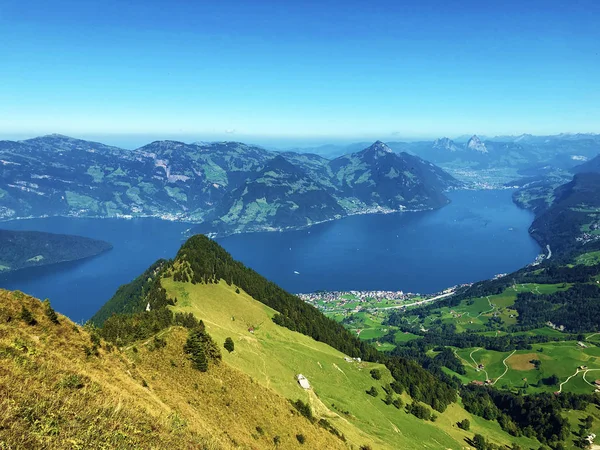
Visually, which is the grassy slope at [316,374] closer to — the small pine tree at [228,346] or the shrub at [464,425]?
the small pine tree at [228,346]

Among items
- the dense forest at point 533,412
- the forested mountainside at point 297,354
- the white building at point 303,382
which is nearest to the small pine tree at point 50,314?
the forested mountainside at point 297,354

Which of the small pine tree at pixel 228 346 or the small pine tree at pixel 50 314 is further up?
the small pine tree at pixel 50 314

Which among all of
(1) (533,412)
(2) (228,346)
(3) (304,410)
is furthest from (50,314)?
(1) (533,412)

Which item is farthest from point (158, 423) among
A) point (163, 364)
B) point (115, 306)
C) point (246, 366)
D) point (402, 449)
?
point (115, 306)

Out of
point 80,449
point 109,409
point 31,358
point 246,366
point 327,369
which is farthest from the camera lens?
point 327,369

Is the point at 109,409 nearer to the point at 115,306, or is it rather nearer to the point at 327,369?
the point at 327,369

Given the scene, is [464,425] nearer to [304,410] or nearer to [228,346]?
[304,410]
